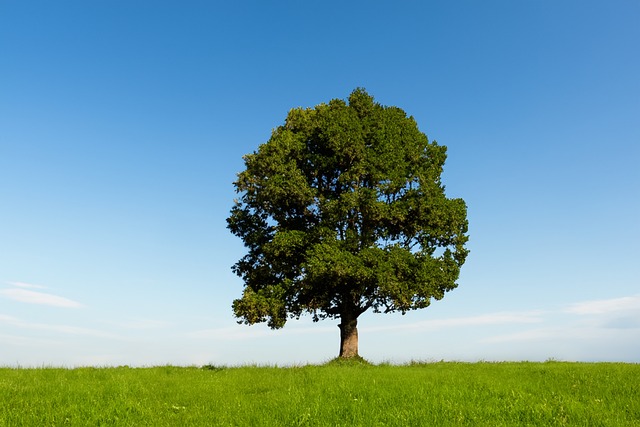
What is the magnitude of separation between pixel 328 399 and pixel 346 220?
57.6ft

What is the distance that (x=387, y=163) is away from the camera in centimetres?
3294

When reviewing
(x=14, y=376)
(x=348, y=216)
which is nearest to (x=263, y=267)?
(x=348, y=216)

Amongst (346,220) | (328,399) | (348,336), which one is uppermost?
(346,220)

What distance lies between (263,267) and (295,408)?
18854mm

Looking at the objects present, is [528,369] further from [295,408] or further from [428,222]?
[295,408]

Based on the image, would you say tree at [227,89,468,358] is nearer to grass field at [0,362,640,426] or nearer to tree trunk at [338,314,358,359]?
tree trunk at [338,314,358,359]

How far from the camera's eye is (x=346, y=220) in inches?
1307

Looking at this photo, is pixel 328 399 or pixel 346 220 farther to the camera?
pixel 346 220

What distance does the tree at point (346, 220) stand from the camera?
3141 cm

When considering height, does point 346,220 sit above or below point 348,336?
above

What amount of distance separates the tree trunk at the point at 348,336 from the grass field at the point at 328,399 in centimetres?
1061

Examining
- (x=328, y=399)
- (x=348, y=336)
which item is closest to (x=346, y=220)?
(x=348, y=336)

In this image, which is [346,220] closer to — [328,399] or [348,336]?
[348,336]

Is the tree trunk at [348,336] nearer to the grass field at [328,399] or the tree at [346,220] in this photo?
the tree at [346,220]
